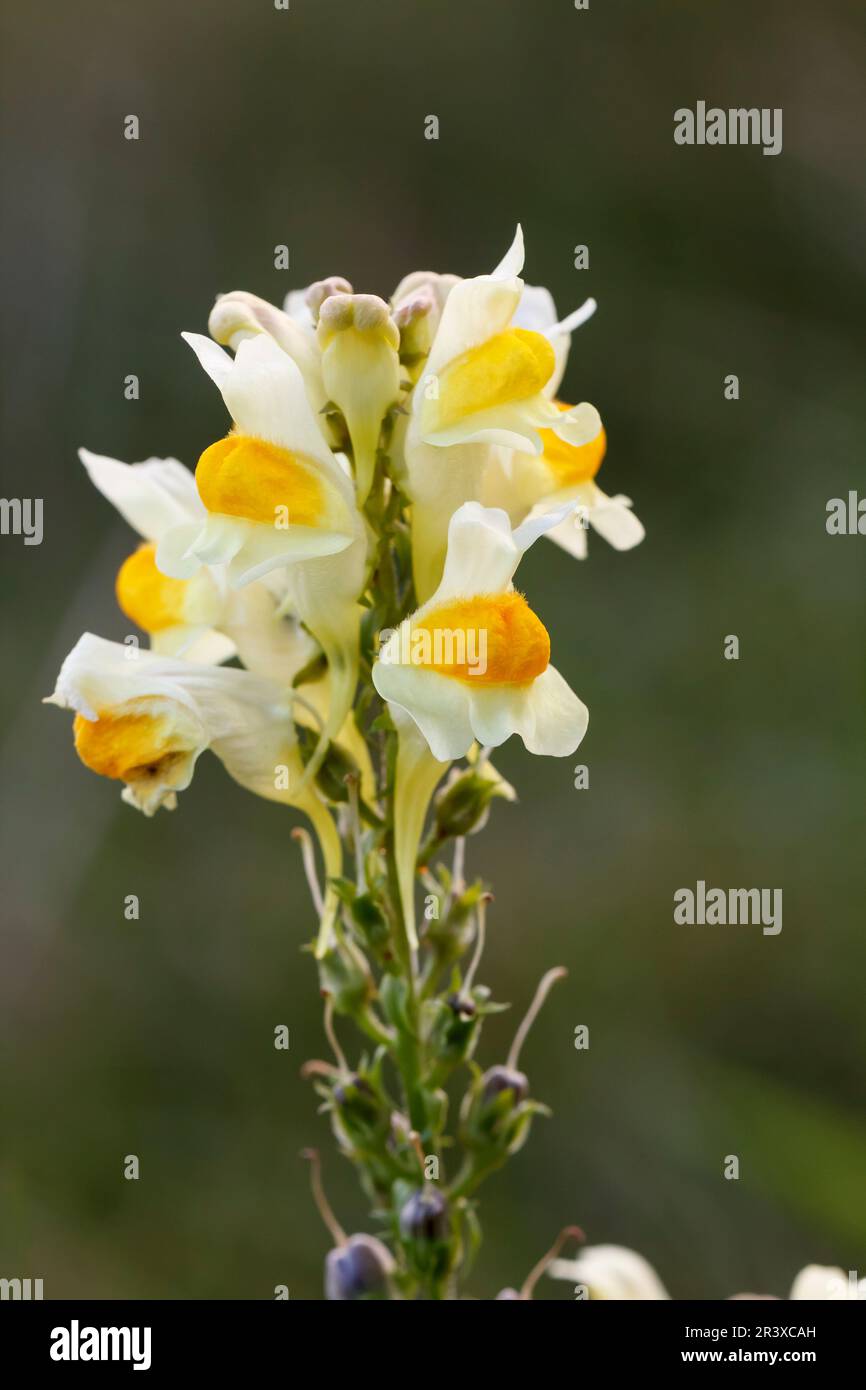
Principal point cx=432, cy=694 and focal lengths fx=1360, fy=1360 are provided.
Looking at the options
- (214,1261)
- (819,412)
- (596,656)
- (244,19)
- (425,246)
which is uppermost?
(244,19)

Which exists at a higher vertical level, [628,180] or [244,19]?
→ [244,19]

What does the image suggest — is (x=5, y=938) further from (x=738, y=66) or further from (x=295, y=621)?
(x=738, y=66)

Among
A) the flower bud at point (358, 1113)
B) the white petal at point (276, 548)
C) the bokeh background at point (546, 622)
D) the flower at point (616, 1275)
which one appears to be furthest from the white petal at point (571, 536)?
the bokeh background at point (546, 622)

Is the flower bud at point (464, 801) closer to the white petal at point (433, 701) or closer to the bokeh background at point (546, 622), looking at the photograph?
the white petal at point (433, 701)

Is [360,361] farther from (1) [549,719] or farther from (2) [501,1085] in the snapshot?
(2) [501,1085]

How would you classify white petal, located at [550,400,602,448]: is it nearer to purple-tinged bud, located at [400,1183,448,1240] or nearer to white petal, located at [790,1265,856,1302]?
purple-tinged bud, located at [400,1183,448,1240]

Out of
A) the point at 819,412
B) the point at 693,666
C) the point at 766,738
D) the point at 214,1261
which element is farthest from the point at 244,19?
the point at 214,1261
